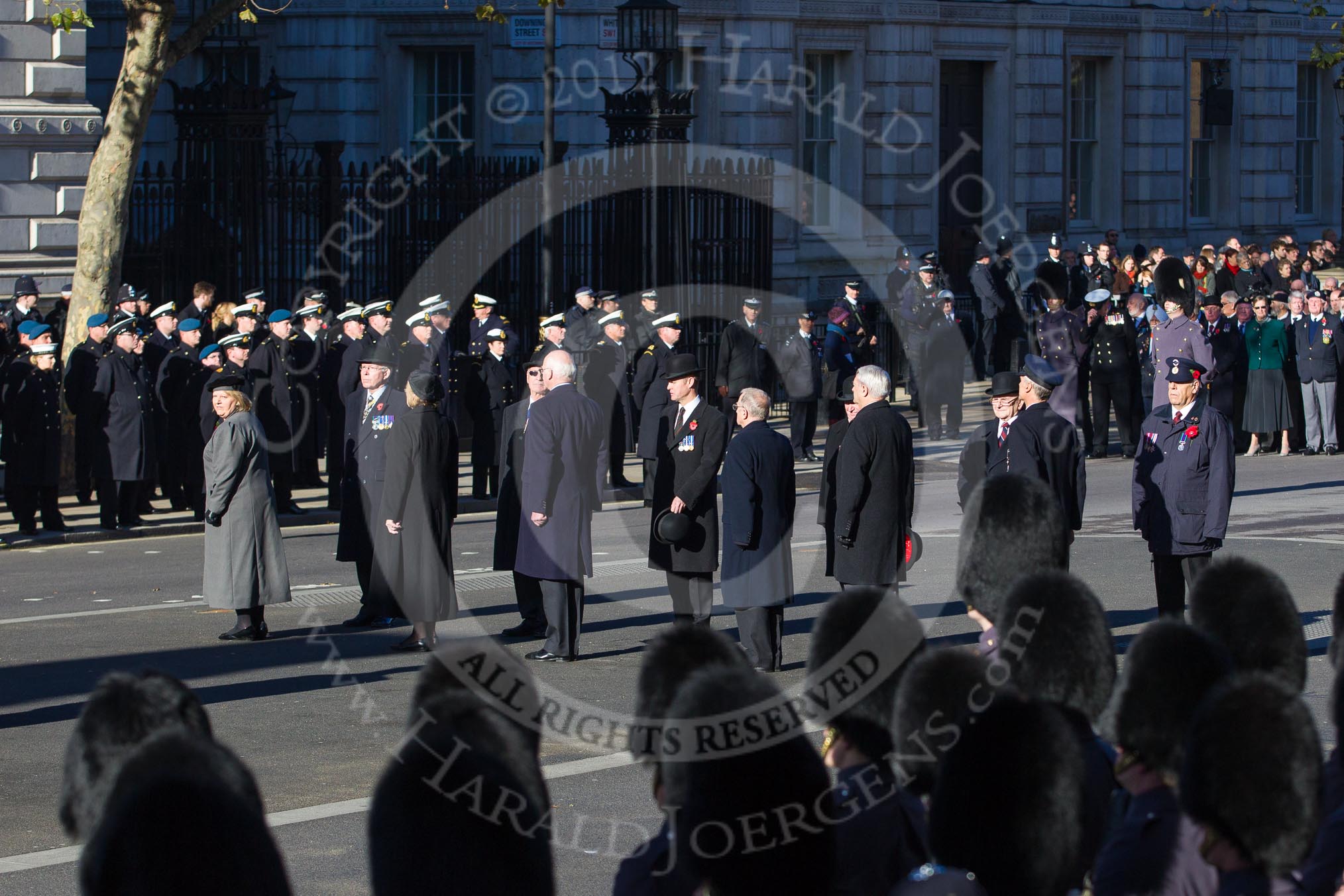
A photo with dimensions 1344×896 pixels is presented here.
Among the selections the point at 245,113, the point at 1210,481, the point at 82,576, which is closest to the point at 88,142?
the point at 245,113

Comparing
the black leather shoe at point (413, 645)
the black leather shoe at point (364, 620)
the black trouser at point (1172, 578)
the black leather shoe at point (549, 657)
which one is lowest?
the black leather shoe at point (549, 657)

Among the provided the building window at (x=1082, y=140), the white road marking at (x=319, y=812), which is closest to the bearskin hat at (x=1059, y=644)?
the white road marking at (x=319, y=812)

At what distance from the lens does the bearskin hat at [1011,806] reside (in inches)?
177

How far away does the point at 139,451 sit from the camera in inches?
672

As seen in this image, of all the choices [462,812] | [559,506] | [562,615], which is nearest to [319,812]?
[562,615]

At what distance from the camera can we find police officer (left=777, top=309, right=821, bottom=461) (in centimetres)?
2106

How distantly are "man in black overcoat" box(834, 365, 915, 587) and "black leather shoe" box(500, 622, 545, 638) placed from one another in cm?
224

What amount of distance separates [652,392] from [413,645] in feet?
19.7

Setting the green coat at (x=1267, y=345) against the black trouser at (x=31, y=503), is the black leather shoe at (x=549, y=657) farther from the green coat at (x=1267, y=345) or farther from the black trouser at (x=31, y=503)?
the green coat at (x=1267, y=345)

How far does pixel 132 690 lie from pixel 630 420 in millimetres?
17232

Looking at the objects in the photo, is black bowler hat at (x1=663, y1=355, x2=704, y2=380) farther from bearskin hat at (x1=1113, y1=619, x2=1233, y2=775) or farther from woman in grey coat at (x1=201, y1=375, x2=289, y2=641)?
bearskin hat at (x1=1113, y1=619, x2=1233, y2=775)

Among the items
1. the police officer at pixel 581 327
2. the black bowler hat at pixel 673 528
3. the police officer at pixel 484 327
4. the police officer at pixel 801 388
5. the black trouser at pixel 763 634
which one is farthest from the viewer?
the police officer at pixel 801 388

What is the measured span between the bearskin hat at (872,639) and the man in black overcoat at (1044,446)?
541cm

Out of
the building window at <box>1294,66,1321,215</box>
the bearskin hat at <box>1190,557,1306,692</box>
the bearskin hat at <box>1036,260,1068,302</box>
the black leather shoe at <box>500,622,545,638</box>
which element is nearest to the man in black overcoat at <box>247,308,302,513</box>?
the black leather shoe at <box>500,622,545,638</box>
